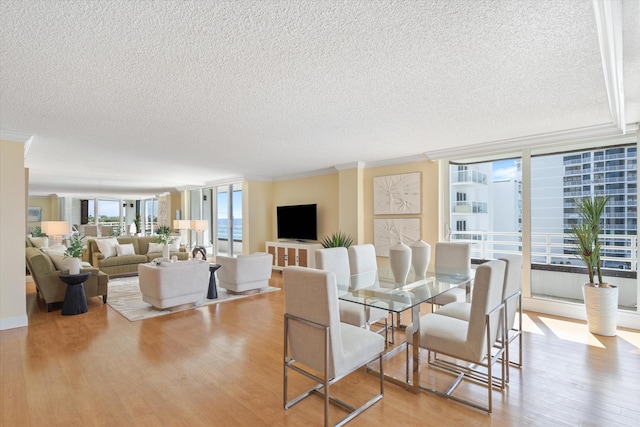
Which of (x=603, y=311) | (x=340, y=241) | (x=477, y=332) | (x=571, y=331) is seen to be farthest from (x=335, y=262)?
(x=603, y=311)

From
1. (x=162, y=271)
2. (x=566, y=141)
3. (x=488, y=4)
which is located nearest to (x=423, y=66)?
(x=488, y=4)

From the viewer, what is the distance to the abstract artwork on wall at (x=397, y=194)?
5664 mm

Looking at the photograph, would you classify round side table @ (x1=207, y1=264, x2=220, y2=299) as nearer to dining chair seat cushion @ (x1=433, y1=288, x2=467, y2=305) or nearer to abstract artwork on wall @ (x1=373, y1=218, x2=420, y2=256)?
abstract artwork on wall @ (x1=373, y1=218, x2=420, y2=256)

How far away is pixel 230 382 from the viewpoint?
2.69m

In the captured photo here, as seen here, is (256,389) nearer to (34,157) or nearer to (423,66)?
(423,66)

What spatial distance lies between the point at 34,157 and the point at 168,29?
5.46 meters

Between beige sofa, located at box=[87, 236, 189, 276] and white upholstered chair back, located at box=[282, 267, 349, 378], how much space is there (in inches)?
257

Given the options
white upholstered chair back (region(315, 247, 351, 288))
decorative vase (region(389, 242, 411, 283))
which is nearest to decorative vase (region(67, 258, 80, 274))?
white upholstered chair back (region(315, 247, 351, 288))

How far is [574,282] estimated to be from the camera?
478 centimetres

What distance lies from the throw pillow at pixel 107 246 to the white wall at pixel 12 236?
3.21 metres

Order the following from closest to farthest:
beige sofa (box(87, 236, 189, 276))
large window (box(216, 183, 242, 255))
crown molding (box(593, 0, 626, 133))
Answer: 1. crown molding (box(593, 0, 626, 133))
2. beige sofa (box(87, 236, 189, 276))
3. large window (box(216, 183, 242, 255))

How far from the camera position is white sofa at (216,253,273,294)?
558cm

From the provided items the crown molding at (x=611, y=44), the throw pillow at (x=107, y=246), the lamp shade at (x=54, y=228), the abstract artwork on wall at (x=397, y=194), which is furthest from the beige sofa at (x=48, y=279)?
the crown molding at (x=611, y=44)

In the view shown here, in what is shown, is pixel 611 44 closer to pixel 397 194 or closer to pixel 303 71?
pixel 303 71
